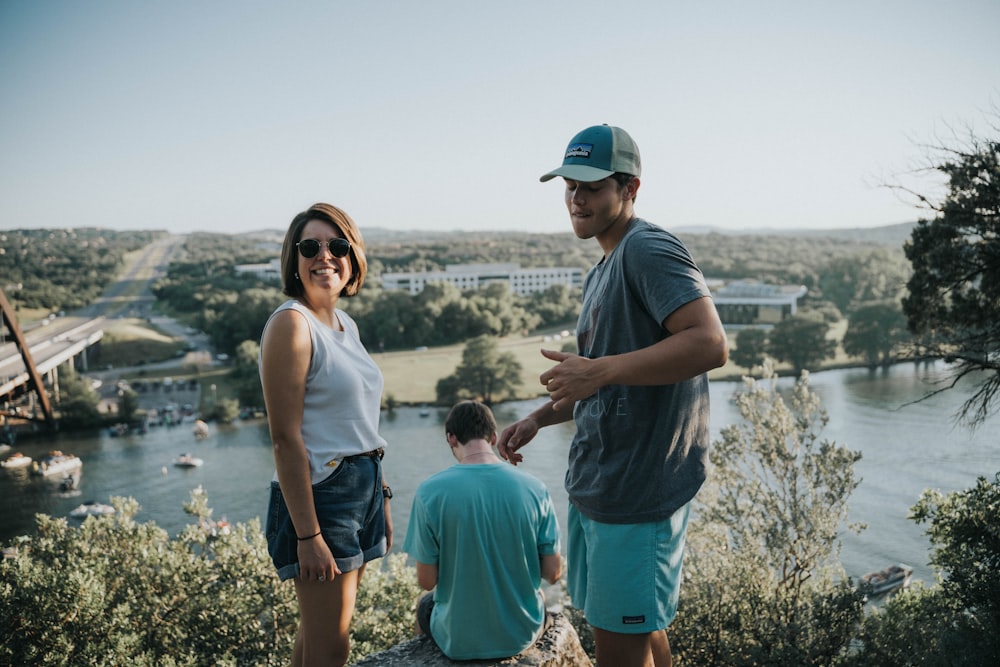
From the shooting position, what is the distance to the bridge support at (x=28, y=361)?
2867cm

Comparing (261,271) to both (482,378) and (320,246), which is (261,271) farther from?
(320,246)

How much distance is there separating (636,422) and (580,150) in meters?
0.62

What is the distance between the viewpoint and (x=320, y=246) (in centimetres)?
184

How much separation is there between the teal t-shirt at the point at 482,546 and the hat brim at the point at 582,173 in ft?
3.09

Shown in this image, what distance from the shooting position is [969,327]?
7234mm

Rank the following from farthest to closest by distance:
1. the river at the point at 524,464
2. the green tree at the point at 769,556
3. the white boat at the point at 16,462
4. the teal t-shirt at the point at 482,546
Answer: the white boat at the point at 16,462
the river at the point at 524,464
the green tree at the point at 769,556
the teal t-shirt at the point at 482,546

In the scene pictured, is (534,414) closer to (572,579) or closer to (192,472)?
(572,579)

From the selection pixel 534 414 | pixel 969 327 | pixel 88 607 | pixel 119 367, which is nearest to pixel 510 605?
pixel 534 414

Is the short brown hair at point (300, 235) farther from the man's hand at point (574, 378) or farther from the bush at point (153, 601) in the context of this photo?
the bush at point (153, 601)

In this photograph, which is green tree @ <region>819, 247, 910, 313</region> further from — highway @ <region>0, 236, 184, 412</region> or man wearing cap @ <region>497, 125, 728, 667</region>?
man wearing cap @ <region>497, 125, 728, 667</region>

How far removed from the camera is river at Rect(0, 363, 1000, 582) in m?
18.4

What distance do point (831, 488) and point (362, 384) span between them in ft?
26.8

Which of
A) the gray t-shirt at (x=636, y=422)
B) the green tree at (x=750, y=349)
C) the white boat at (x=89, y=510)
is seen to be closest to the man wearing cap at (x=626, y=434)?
the gray t-shirt at (x=636, y=422)

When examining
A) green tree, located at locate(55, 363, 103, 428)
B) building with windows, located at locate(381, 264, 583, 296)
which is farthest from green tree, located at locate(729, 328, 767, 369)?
green tree, located at locate(55, 363, 103, 428)
